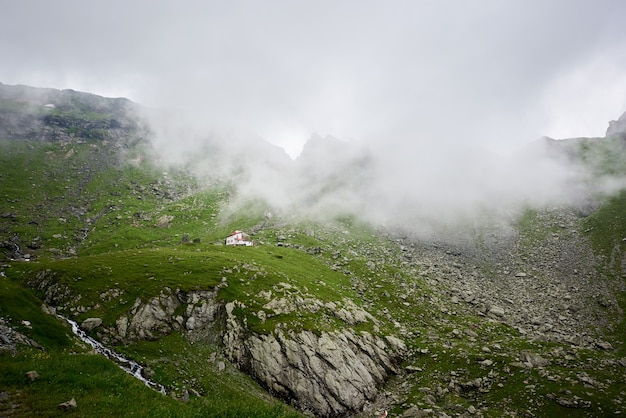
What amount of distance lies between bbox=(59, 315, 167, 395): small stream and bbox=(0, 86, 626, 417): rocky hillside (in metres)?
1.03

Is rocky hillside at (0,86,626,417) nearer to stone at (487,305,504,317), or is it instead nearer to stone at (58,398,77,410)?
stone at (58,398,77,410)

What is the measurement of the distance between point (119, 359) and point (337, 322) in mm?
34527

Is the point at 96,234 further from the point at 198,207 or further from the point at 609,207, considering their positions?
the point at 609,207

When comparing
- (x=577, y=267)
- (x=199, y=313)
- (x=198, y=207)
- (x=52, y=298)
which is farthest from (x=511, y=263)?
(x=198, y=207)

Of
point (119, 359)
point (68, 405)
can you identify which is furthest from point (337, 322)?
point (68, 405)

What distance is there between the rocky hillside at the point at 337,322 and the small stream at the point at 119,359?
1.03 m

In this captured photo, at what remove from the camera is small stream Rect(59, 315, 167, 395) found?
37.4 metres

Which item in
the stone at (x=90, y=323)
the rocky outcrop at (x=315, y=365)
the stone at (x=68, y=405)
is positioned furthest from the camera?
the stone at (x=90, y=323)

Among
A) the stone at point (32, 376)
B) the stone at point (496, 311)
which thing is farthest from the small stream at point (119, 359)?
the stone at point (496, 311)

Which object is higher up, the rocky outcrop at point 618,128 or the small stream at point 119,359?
the rocky outcrop at point 618,128

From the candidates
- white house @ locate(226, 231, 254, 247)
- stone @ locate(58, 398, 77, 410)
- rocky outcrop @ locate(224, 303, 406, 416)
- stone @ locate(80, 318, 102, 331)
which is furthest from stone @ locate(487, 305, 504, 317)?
white house @ locate(226, 231, 254, 247)

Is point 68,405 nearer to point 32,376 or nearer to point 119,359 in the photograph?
point 32,376

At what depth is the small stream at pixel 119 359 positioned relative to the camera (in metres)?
37.4

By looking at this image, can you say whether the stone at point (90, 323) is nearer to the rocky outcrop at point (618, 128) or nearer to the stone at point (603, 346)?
the stone at point (603, 346)
